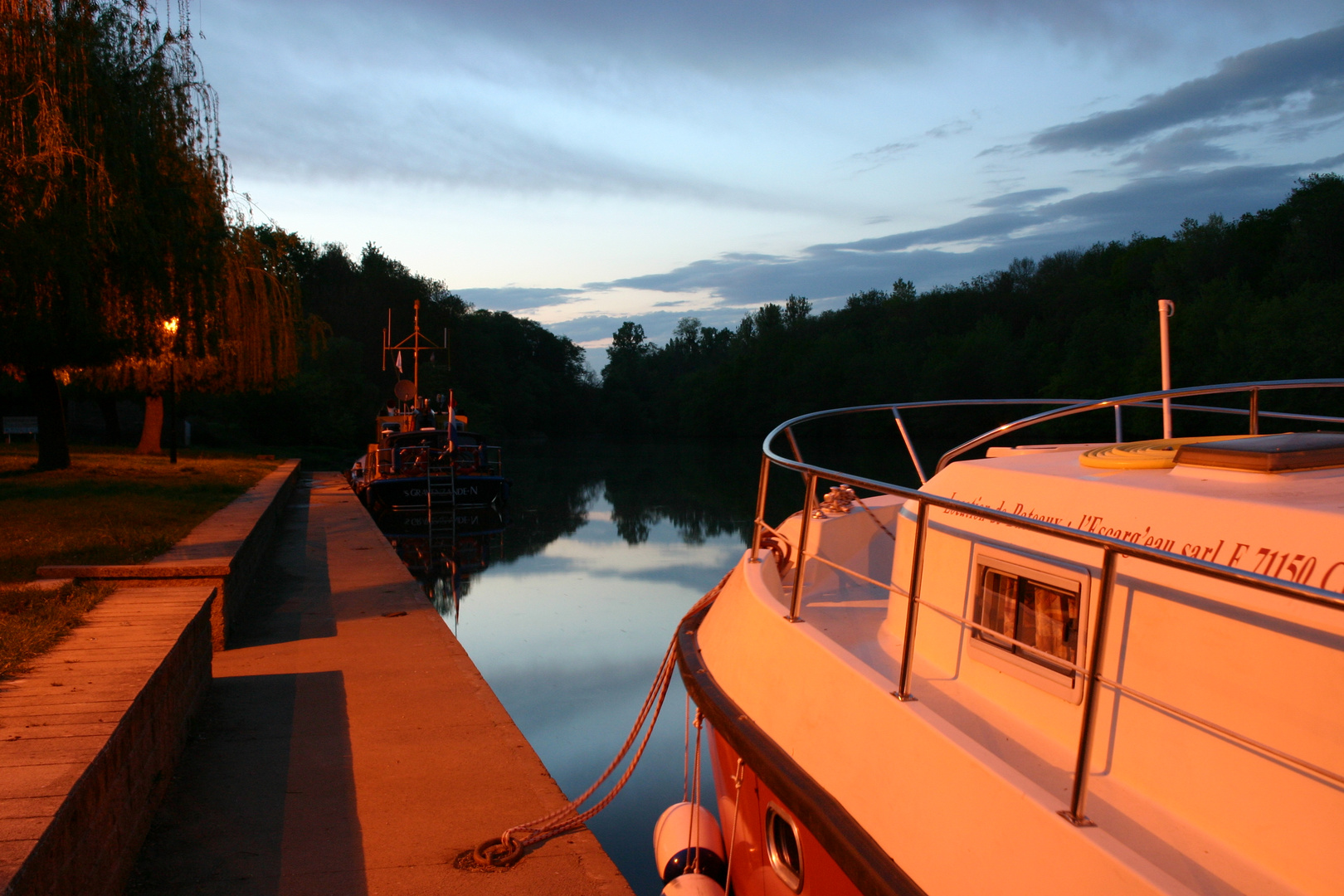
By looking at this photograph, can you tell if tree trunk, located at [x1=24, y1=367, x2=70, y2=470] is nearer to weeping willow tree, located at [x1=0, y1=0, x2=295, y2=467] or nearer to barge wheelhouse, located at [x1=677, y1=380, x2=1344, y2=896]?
weeping willow tree, located at [x1=0, y1=0, x2=295, y2=467]

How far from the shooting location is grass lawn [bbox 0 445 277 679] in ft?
17.2

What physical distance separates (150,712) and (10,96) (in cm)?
900

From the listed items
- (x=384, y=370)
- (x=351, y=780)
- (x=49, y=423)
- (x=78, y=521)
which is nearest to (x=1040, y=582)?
(x=351, y=780)

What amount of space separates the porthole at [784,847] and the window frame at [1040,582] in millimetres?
916

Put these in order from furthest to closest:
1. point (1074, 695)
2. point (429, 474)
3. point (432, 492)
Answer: point (432, 492)
point (429, 474)
point (1074, 695)

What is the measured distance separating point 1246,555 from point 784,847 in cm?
187

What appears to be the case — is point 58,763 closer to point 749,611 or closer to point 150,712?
point 150,712

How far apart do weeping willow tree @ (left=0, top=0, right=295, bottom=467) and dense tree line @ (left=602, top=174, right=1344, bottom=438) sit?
15.4 meters

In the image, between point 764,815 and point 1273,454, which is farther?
point 764,815

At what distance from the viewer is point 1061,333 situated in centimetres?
5225

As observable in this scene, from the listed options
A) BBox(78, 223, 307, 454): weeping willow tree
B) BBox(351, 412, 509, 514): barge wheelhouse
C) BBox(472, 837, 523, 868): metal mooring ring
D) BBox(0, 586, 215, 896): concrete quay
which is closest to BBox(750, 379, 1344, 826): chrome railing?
BBox(472, 837, 523, 868): metal mooring ring

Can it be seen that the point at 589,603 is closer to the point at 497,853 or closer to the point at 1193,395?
the point at 497,853

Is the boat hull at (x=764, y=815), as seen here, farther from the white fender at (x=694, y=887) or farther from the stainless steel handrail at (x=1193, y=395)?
the stainless steel handrail at (x=1193, y=395)

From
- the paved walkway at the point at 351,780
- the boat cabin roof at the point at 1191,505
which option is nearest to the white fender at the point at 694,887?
the paved walkway at the point at 351,780
